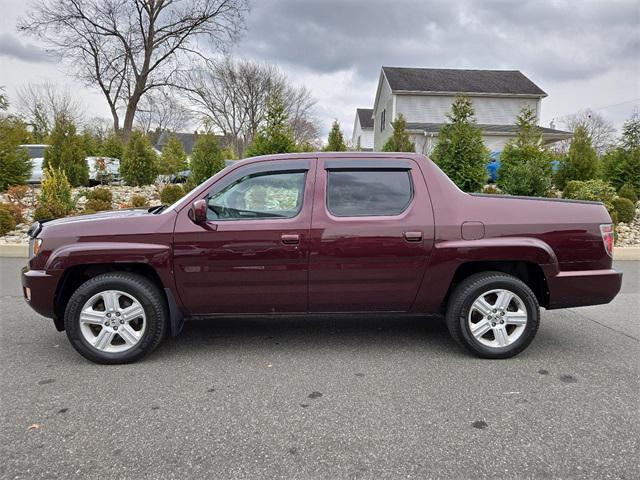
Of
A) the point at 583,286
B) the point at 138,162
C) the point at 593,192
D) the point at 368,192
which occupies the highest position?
the point at 138,162

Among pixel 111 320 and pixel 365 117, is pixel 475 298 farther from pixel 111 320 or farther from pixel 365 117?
pixel 365 117

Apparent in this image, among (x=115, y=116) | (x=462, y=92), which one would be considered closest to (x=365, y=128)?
(x=462, y=92)

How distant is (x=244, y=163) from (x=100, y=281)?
5.13 ft

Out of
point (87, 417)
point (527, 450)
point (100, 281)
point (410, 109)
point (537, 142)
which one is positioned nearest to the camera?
point (527, 450)

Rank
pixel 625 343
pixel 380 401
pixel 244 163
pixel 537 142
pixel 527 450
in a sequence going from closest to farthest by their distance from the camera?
1. pixel 527 450
2. pixel 380 401
3. pixel 244 163
4. pixel 625 343
5. pixel 537 142

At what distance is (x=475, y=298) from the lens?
140 inches

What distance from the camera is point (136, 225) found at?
348 cm

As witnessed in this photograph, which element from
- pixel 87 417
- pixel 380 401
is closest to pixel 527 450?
pixel 380 401

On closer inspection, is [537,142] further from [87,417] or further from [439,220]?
[87,417]

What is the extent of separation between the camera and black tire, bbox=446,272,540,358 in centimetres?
355

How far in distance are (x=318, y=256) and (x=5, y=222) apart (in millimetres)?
9941

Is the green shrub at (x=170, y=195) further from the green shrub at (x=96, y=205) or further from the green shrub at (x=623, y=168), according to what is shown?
the green shrub at (x=623, y=168)

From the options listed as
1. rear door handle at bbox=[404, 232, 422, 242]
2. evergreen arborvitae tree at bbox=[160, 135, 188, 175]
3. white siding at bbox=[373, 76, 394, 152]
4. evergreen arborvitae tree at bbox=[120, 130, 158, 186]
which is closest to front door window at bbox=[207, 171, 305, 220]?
rear door handle at bbox=[404, 232, 422, 242]

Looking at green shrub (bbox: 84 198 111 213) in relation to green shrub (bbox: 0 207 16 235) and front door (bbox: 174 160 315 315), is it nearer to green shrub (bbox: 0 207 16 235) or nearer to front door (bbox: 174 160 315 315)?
green shrub (bbox: 0 207 16 235)
